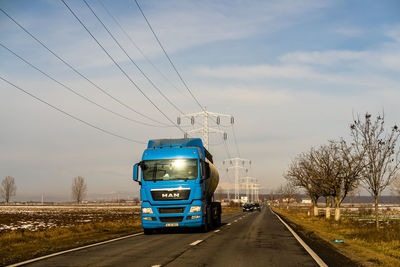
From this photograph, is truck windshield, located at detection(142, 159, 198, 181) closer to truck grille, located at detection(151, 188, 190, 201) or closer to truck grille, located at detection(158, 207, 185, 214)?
truck grille, located at detection(151, 188, 190, 201)

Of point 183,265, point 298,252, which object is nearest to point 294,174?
point 298,252

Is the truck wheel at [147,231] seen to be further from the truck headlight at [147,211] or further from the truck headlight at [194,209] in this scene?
the truck headlight at [194,209]

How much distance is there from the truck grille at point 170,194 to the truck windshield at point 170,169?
0.52m

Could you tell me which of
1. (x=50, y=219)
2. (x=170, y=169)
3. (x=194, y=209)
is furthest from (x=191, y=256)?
(x=50, y=219)

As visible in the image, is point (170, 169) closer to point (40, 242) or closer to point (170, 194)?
point (170, 194)

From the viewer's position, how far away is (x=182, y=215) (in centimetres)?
1712

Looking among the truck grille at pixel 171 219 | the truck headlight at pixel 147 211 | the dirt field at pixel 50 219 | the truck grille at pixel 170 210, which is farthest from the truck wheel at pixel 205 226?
the dirt field at pixel 50 219

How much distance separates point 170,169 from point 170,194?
3.71ft

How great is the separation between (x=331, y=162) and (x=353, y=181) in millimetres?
2569

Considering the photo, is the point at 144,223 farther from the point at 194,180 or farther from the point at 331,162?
the point at 331,162

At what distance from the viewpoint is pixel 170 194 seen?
17047mm

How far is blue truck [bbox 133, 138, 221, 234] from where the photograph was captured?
17.1 meters

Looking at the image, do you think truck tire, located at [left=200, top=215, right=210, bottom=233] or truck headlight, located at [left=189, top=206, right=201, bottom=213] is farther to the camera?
truck tire, located at [left=200, top=215, right=210, bottom=233]

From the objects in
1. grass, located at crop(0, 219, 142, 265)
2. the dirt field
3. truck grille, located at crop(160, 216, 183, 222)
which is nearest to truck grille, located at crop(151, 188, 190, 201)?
truck grille, located at crop(160, 216, 183, 222)
